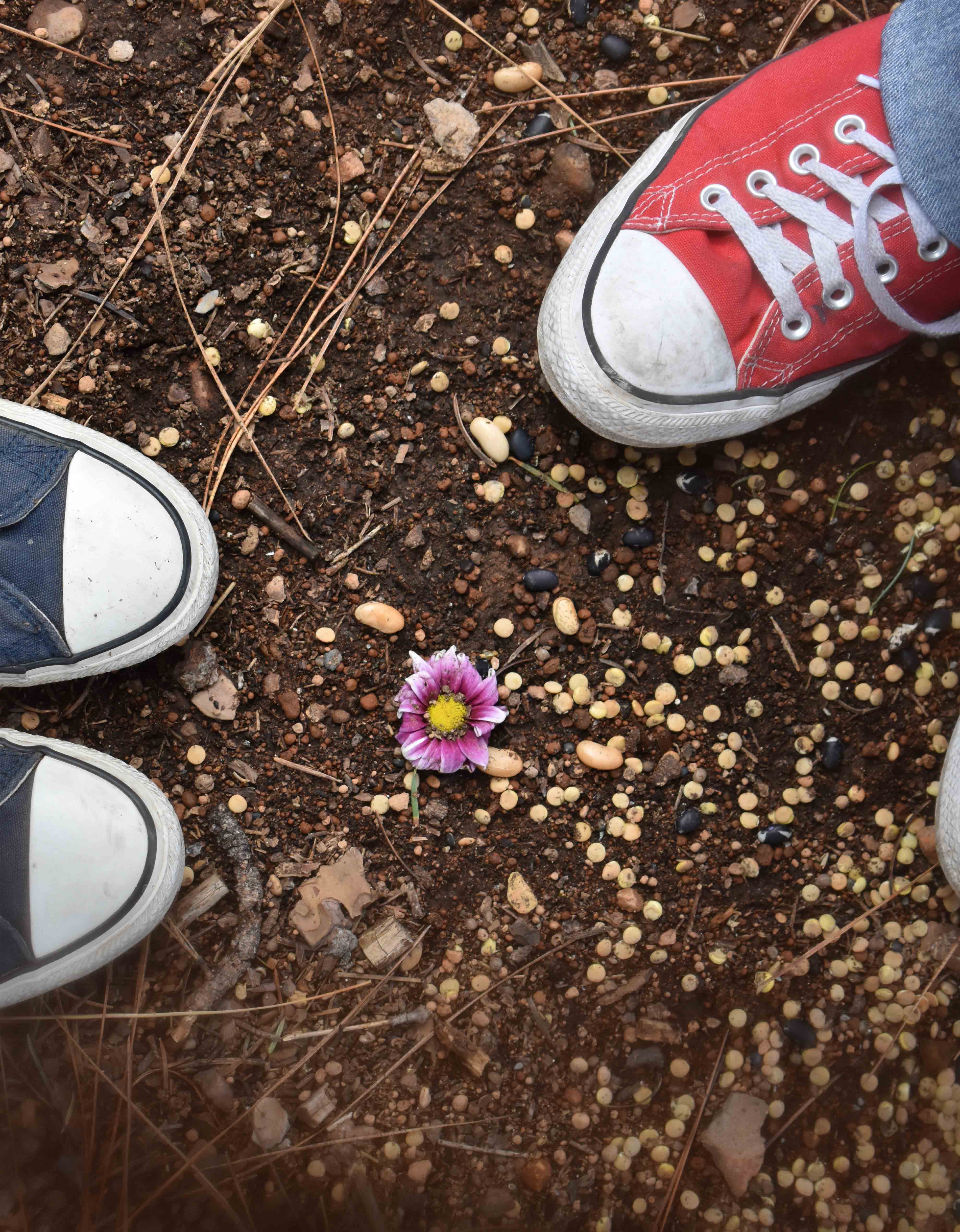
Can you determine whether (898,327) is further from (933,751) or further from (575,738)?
(575,738)

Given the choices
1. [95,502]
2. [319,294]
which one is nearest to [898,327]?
[319,294]

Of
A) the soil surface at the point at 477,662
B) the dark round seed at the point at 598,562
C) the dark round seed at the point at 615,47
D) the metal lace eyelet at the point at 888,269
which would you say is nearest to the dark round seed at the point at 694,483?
the soil surface at the point at 477,662

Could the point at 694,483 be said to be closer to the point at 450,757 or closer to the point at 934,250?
the point at 934,250

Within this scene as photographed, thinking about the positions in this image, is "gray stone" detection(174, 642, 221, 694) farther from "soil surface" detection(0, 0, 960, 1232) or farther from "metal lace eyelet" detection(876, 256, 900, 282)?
"metal lace eyelet" detection(876, 256, 900, 282)

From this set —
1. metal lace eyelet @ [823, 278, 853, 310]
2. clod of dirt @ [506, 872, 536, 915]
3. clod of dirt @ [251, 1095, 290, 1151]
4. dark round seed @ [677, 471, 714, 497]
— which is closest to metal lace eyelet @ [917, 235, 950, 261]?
metal lace eyelet @ [823, 278, 853, 310]

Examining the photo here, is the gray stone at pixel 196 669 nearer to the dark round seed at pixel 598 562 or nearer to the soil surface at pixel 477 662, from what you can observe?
the soil surface at pixel 477 662

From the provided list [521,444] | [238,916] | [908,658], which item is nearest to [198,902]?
[238,916]
